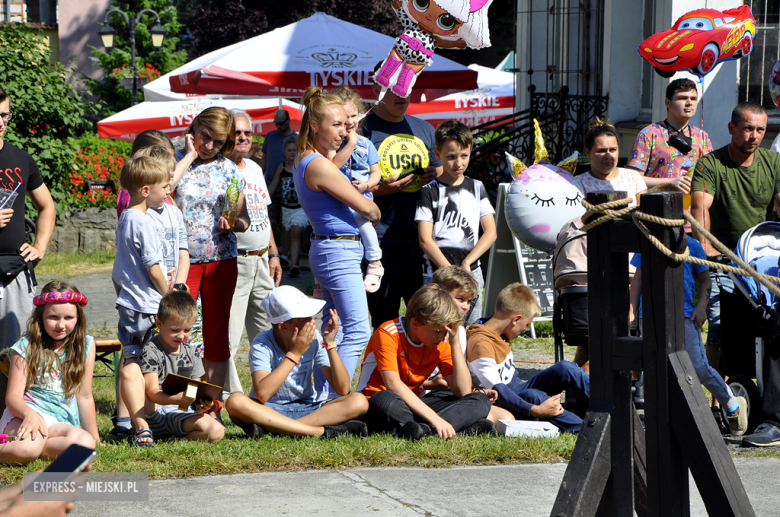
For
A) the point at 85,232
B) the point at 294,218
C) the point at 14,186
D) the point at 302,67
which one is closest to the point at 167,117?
the point at 85,232

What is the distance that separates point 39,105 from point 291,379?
8.58 metres

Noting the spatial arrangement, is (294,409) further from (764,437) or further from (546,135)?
(546,135)

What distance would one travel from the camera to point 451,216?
6.02m

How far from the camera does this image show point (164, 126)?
46.3 feet

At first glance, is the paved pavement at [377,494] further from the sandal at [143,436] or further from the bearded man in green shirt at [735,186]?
the bearded man in green shirt at [735,186]

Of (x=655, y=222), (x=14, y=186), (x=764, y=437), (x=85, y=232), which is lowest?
(x=764, y=437)

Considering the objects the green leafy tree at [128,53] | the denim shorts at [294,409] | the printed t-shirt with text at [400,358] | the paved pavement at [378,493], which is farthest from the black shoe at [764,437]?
the green leafy tree at [128,53]

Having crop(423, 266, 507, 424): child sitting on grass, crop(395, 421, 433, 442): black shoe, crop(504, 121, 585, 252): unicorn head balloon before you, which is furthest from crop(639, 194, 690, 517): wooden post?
crop(504, 121, 585, 252): unicorn head balloon

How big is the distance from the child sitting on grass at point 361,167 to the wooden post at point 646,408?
238cm

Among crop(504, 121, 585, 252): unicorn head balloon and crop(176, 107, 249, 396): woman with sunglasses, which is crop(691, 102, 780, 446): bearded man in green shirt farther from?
crop(176, 107, 249, 396): woman with sunglasses

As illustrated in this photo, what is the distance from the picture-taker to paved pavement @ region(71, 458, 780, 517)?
11.9ft

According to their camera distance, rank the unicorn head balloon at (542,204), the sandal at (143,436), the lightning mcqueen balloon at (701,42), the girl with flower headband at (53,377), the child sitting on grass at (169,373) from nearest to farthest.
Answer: the girl with flower headband at (53,377), the sandal at (143,436), the child sitting on grass at (169,373), the unicorn head balloon at (542,204), the lightning mcqueen balloon at (701,42)

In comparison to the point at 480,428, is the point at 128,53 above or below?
above

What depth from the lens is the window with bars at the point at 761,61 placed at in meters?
10.1
